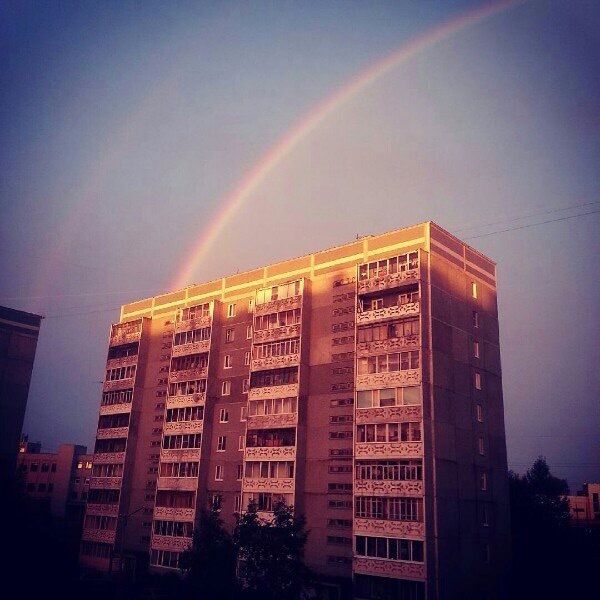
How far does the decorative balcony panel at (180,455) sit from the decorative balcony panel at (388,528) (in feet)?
74.3

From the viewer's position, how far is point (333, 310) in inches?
2466

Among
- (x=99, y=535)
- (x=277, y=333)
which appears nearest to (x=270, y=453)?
(x=277, y=333)

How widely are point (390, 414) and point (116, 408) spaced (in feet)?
141

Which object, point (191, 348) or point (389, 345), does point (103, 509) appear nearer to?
point (191, 348)

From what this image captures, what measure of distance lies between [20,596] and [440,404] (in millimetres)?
35404

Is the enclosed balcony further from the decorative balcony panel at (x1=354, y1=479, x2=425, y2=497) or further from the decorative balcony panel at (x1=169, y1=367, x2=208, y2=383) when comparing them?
the decorative balcony panel at (x1=169, y1=367, x2=208, y2=383)

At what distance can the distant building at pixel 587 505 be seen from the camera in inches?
5064

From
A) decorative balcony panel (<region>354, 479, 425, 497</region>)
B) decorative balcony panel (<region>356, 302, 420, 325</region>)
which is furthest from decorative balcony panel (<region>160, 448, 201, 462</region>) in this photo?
decorative balcony panel (<region>356, 302, 420, 325</region>)

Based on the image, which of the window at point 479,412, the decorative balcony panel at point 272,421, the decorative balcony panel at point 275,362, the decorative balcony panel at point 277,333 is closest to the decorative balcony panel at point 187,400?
the decorative balcony panel at point 275,362

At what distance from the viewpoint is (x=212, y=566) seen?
48438 millimetres

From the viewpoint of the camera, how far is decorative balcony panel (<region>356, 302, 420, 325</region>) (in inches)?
2182

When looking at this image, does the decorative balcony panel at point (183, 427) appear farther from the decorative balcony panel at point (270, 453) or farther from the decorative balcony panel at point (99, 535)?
the decorative balcony panel at point (99, 535)

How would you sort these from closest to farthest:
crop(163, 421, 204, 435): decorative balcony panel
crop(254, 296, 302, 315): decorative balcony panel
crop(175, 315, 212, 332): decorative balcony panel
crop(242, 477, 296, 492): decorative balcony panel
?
1. crop(242, 477, 296, 492): decorative balcony panel
2. crop(254, 296, 302, 315): decorative balcony panel
3. crop(163, 421, 204, 435): decorative balcony panel
4. crop(175, 315, 212, 332): decorative balcony panel

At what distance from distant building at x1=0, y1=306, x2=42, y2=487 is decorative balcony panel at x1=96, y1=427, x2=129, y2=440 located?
1522 inches
